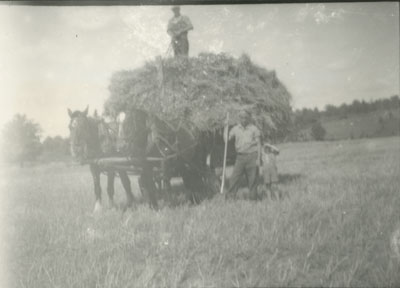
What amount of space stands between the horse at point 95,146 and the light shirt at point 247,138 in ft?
5.34

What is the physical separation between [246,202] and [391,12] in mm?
2778

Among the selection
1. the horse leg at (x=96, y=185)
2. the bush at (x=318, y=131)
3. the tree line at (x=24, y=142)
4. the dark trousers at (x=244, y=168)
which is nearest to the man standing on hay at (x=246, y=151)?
the dark trousers at (x=244, y=168)

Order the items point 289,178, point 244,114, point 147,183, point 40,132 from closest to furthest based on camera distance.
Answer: point 40,132, point 147,183, point 244,114, point 289,178

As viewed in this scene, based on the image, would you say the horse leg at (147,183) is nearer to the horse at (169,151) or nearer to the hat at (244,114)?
the horse at (169,151)

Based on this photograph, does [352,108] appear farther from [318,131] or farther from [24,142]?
[24,142]

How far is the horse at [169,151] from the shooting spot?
4.23 meters

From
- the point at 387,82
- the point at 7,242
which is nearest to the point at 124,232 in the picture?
the point at 7,242

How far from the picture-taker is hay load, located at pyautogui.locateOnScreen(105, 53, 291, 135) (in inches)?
163

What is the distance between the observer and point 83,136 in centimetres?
400

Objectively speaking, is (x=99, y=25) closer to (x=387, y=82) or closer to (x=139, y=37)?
(x=139, y=37)

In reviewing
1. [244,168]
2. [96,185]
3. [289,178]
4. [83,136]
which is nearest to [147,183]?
[96,185]

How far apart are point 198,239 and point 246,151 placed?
1918mm

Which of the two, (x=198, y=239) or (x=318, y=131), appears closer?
(x=198, y=239)

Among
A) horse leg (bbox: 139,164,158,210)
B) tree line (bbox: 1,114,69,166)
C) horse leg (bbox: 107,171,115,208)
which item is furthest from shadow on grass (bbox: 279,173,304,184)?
tree line (bbox: 1,114,69,166)
